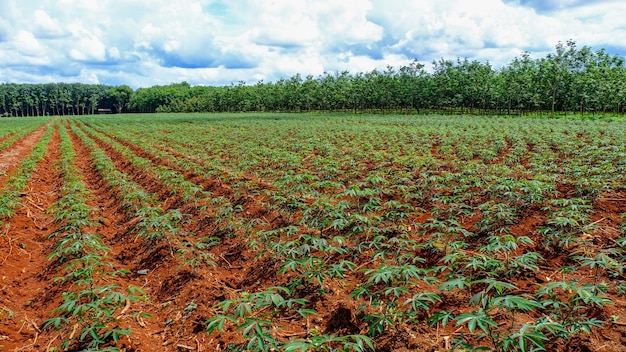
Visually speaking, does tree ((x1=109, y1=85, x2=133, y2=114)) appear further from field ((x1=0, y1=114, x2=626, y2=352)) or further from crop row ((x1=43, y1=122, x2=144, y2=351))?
crop row ((x1=43, y1=122, x2=144, y2=351))

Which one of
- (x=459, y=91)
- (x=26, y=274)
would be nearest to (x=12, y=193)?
(x=26, y=274)

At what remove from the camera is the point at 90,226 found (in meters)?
7.08

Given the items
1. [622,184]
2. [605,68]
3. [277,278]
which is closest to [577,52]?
[605,68]

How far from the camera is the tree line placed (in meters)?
43.1

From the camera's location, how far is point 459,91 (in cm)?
5331

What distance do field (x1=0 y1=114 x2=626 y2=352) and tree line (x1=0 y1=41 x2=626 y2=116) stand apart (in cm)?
4056

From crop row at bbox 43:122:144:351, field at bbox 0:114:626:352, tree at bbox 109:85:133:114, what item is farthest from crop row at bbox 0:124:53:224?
tree at bbox 109:85:133:114

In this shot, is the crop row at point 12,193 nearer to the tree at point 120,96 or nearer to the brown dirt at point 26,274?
the brown dirt at point 26,274

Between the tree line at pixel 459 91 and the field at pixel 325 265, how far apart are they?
4056 cm

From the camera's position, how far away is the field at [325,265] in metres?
3.22

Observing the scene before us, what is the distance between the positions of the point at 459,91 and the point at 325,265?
54395 millimetres

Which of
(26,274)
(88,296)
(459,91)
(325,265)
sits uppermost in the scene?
(459,91)

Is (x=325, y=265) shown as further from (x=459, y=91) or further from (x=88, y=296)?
(x=459, y=91)

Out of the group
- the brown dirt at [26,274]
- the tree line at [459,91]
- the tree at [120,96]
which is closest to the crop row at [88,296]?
the brown dirt at [26,274]
